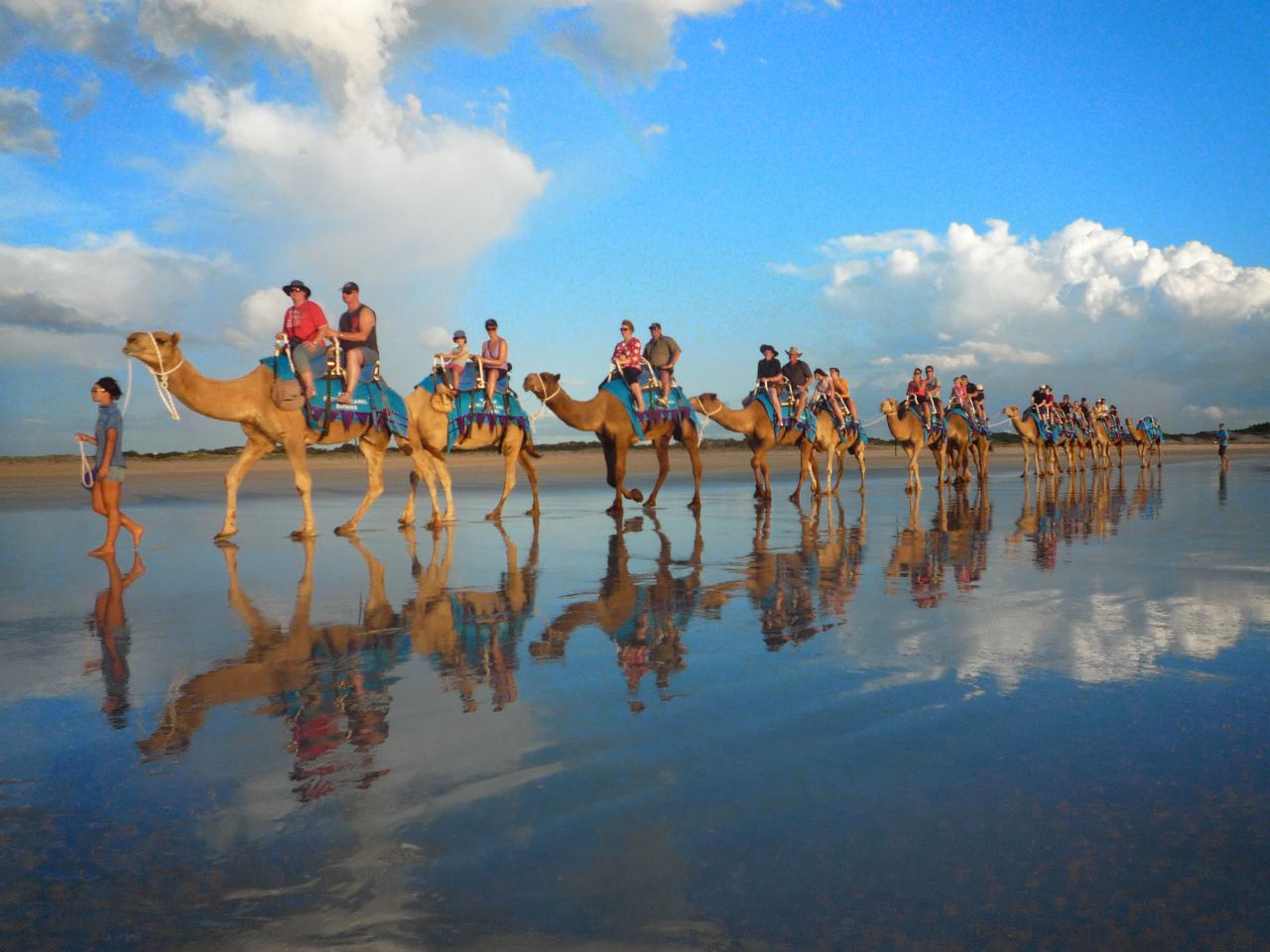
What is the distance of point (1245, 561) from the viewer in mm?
10562

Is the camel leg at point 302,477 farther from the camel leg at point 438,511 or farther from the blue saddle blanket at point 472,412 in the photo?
the blue saddle blanket at point 472,412

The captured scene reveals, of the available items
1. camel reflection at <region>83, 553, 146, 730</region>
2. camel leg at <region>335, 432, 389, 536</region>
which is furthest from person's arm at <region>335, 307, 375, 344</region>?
camel reflection at <region>83, 553, 146, 730</region>

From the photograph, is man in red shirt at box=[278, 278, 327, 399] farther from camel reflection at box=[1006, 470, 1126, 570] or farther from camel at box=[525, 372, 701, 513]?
camel reflection at box=[1006, 470, 1126, 570]

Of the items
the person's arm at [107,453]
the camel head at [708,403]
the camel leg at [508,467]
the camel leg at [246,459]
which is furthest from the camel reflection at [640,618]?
the camel head at [708,403]

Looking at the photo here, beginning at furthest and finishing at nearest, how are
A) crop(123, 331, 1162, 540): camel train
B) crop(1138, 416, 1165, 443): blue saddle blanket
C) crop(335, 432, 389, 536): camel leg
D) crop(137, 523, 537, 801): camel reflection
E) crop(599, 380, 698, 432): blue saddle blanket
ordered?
crop(1138, 416, 1165, 443): blue saddle blanket, crop(599, 380, 698, 432): blue saddle blanket, crop(335, 432, 389, 536): camel leg, crop(123, 331, 1162, 540): camel train, crop(137, 523, 537, 801): camel reflection

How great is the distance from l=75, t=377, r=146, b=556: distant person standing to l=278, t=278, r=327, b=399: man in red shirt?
234 cm

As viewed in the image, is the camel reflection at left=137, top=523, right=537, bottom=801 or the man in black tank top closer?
the camel reflection at left=137, top=523, right=537, bottom=801

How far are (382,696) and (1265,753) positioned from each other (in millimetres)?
4289

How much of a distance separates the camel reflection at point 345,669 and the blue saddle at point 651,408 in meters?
A: 10.5

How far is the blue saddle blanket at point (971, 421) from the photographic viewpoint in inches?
1136

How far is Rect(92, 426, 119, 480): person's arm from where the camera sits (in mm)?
12266

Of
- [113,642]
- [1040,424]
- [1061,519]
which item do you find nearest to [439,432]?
A: [113,642]

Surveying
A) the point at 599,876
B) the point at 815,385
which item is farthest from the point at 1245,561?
the point at 815,385

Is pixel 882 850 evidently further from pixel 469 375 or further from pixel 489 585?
pixel 469 375
